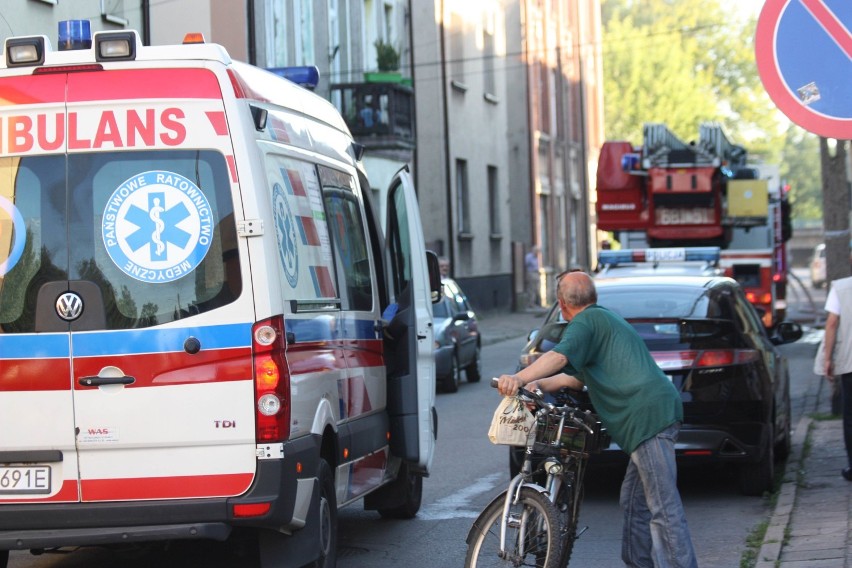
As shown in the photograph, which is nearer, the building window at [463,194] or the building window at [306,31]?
the building window at [306,31]

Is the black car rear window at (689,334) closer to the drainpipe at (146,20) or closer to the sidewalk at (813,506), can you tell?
the sidewalk at (813,506)

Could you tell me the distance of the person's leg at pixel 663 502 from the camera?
5.98 m

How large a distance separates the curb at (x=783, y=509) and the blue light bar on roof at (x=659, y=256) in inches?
167

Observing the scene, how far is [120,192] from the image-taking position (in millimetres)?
5902

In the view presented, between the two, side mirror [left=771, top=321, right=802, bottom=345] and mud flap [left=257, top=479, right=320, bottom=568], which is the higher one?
side mirror [left=771, top=321, right=802, bottom=345]

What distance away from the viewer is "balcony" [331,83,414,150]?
26.9 meters

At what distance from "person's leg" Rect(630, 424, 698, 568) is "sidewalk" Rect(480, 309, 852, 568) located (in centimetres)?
126

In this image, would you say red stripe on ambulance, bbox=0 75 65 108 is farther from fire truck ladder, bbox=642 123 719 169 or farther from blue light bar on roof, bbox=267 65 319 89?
fire truck ladder, bbox=642 123 719 169

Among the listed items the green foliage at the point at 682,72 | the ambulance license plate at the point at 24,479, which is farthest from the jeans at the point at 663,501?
the green foliage at the point at 682,72

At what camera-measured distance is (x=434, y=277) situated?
8.98 m

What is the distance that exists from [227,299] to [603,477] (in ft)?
18.3

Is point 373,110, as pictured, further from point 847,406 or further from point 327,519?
point 327,519

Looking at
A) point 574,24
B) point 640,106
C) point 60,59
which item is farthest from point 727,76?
point 60,59

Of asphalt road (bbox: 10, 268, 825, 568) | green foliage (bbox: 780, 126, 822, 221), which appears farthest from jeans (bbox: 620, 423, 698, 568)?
green foliage (bbox: 780, 126, 822, 221)
